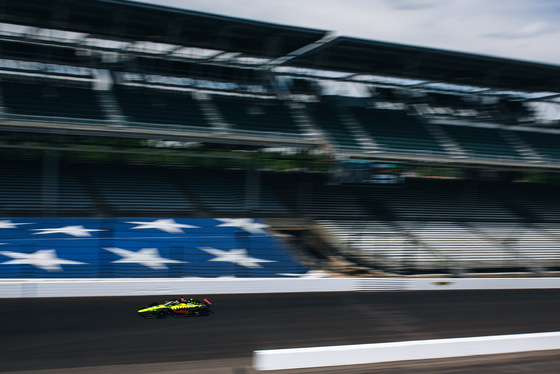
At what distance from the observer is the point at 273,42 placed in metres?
17.7

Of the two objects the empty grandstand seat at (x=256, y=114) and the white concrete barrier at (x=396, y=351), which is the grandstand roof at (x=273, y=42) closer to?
the empty grandstand seat at (x=256, y=114)

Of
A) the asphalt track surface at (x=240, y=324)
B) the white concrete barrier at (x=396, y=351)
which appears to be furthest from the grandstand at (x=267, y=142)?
the white concrete barrier at (x=396, y=351)

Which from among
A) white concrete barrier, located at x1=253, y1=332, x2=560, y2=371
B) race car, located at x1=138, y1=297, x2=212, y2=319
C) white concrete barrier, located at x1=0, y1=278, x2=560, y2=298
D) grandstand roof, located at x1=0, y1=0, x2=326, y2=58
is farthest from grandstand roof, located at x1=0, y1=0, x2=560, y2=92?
white concrete barrier, located at x1=253, y1=332, x2=560, y2=371

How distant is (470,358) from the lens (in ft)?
26.7

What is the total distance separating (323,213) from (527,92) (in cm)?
1243

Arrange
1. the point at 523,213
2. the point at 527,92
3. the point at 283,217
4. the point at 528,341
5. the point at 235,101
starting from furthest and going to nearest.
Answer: the point at 527,92 → the point at 523,213 → the point at 235,101 → the point at 283,217 → the point at 528,341

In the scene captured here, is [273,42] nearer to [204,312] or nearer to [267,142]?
[267,142]

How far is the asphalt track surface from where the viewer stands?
25.6 feet

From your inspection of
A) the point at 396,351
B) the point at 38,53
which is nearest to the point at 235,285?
the point at 396,351

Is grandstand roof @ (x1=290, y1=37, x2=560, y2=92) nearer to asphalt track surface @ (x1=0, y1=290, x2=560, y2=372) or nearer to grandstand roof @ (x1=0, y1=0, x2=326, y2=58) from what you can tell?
grandstand roof @ (x1=0, y1=0, x2=326, y2=58)

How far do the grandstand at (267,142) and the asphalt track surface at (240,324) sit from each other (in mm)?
2549

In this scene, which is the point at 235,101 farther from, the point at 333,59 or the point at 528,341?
the point at 528,341

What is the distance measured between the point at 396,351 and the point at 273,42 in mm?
12625

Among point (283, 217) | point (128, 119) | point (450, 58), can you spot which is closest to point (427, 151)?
point (450, 58)
